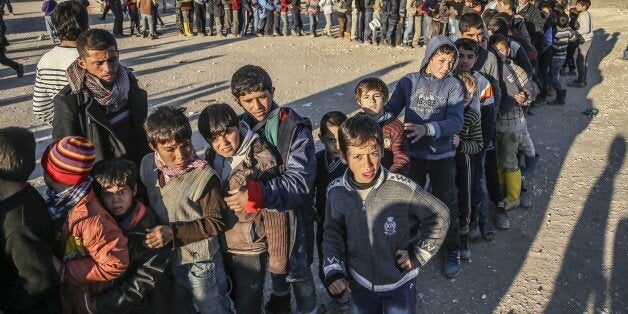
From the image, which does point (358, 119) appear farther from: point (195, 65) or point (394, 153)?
point (195, 65)

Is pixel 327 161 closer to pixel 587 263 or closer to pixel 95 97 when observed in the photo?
pixel 95 97

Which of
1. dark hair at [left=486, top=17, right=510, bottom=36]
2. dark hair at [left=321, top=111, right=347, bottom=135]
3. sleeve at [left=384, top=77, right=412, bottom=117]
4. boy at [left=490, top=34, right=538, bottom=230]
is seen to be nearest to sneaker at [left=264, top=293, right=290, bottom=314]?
dark hair at [left=321, top=111, right=347, bottom=135]

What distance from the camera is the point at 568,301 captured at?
3.93 meters

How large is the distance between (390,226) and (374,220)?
0.09 meters

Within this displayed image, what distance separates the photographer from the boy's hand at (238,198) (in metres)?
2.45

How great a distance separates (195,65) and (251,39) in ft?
10.1

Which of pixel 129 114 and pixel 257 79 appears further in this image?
pixel 129 114

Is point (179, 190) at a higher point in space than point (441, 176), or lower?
higher

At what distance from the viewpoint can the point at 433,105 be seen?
3836 mm

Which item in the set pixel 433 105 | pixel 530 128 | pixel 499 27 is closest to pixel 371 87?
pixel 433 105

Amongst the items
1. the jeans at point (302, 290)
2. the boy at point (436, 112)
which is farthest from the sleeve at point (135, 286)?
the boy at point (436, 112)

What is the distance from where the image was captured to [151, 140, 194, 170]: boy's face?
255 cm

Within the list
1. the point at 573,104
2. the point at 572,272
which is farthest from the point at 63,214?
the point at 573,104

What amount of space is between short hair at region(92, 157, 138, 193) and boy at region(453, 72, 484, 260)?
2507 mm
